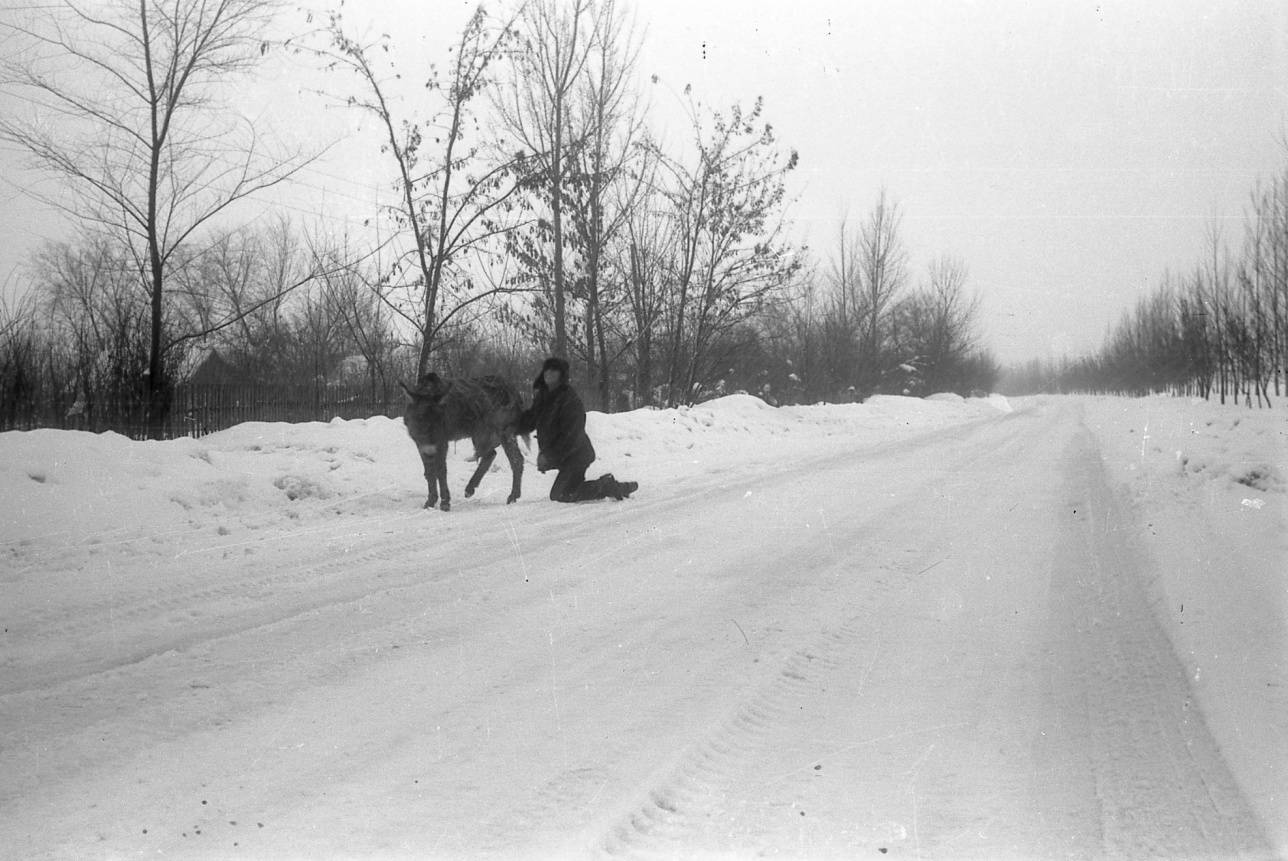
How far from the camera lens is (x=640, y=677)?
3928mm

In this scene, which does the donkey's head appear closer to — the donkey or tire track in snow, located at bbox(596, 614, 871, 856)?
the donkey

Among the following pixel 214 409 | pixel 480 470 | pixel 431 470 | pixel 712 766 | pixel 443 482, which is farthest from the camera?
pixel 214 409

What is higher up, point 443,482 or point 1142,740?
point 443,482

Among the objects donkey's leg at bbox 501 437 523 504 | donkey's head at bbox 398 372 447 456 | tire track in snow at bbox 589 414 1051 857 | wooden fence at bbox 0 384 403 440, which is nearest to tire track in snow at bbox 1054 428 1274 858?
tire track in snow at bbox 589 414 1051 857

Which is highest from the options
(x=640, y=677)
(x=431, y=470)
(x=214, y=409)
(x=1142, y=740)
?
(x=214, y=409)

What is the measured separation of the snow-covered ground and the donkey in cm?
88

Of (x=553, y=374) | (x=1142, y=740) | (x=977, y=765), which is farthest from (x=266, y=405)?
(x=1142, y=740)

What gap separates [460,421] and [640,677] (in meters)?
6.58

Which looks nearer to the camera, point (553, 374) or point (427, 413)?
point (427, 413)

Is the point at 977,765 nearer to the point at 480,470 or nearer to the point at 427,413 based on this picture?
the point at 427,413

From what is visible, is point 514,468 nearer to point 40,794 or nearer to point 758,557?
point 758,557

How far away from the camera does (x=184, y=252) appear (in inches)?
584

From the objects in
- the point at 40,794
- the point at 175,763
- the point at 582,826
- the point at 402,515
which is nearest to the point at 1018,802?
the point at 582,826

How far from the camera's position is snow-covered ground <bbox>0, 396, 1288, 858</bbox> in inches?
106
